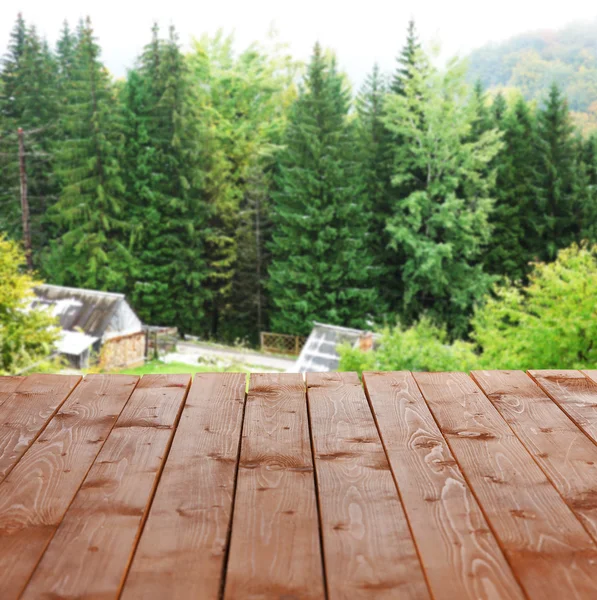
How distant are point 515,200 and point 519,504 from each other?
24.0 m

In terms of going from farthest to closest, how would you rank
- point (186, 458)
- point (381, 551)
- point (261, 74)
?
point (261, 74)
point (186, 458)
point (381, 551)

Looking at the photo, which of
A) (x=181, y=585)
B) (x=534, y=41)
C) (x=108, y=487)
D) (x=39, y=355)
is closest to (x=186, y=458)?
(x=108, y=487)

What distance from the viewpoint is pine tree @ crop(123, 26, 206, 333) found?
24.0 m

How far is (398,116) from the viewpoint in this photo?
23.0 m

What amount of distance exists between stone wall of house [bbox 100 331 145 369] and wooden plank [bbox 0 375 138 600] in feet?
51.3

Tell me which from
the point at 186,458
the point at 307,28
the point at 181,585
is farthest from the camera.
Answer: the point at 307,28

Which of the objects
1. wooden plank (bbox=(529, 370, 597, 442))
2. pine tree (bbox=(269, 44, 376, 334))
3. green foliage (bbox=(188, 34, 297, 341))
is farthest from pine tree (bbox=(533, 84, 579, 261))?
wooden plank (bbox=(529, 370, 597, 442))

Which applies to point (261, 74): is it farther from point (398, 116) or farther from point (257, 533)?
point (257, 533)

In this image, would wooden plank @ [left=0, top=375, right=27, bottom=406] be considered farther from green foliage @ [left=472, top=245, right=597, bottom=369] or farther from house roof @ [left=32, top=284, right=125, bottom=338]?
house roof @ [left=32, top=284, right=125, bottom=338]

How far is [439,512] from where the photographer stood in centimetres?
139

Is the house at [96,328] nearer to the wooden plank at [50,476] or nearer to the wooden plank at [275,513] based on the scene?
the wooden plank at [50,476]

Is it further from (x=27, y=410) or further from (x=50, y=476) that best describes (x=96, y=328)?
(x=50, y=476)

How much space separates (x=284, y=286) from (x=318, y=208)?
9.19 feet

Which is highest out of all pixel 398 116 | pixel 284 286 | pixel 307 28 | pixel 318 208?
pixel 307 28
